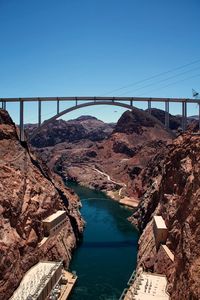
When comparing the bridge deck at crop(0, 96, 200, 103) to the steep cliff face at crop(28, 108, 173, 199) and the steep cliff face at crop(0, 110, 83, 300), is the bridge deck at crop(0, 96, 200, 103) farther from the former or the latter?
the steep cliff face at crop(28, 108, 173, 199)

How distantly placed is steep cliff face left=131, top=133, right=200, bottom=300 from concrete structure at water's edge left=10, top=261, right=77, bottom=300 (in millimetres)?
10077

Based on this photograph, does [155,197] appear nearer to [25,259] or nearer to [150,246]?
[150,246]

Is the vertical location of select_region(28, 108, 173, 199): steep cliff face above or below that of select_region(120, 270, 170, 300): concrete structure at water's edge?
above

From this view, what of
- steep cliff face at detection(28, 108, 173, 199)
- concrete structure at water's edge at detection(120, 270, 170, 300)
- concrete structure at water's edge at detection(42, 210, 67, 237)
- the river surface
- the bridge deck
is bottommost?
the river surface

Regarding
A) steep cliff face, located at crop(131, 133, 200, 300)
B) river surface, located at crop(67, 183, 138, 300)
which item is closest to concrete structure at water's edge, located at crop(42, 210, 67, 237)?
river surface, located at crop(67, 183, 138, 300)

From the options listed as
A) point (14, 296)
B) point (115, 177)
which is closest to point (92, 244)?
point (14, 296)

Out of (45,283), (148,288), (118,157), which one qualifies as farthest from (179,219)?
(118,157)

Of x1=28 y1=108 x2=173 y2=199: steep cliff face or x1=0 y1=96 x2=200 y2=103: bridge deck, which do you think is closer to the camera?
x1=0 y1=96 x2=200 y2=103: bridge deck

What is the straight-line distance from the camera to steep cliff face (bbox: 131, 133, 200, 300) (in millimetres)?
34388

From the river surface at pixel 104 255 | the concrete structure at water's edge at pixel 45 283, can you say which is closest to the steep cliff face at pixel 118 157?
the river surface at pixel 104 255

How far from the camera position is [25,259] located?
149 feet

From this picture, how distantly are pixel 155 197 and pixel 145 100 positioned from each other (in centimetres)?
1753

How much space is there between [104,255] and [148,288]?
60.6 feet

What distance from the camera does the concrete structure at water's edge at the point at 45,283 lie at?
39.8 m
